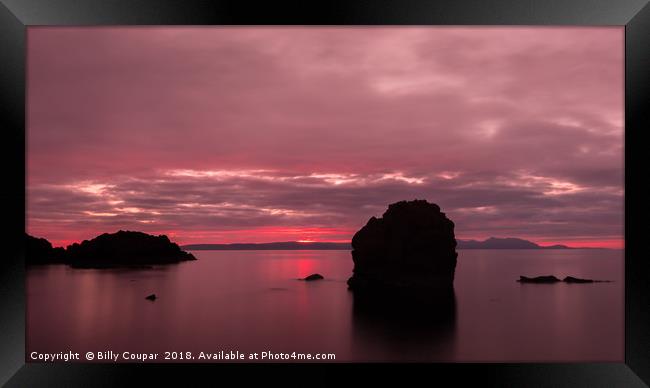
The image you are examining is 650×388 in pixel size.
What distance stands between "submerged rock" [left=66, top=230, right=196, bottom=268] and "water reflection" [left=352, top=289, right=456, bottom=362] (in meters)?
30.9

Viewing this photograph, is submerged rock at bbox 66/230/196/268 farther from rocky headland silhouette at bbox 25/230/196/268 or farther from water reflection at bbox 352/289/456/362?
water reflection at bbox 352/289/456/362

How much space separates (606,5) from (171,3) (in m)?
4.74

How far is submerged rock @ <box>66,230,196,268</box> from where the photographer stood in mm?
48156

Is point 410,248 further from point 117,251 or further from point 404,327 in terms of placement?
point 117,251

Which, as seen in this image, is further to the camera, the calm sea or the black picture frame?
the calm sea

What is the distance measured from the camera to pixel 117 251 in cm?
4934

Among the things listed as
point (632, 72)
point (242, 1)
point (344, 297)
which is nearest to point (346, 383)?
point (242, 1)

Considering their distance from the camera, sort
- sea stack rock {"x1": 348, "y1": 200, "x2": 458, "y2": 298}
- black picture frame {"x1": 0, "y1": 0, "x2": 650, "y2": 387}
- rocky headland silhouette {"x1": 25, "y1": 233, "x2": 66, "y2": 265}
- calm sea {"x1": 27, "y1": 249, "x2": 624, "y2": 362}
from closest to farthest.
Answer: black picture frame {"x1": 0, "y1": 0, "x2": 650, "y2": 387}
calm sea {"x1": 27, "y1": 249, "x2": 624, "y2": 362}
sea stack rock {"x1": 348, "y1": 200, "x2": 458, "y2": 298}
rocky headland silhouette {"x1": 25, "y1": 233, "x2": 66, "y2": 265}

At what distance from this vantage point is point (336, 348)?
53.7ft

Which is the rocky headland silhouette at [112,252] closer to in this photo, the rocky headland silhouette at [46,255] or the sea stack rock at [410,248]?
the rocky headland silhouette at [46,255]

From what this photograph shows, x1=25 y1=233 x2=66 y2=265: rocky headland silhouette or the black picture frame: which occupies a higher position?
the black picture frame

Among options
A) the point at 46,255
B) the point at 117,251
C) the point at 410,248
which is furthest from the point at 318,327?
the point at 46,255

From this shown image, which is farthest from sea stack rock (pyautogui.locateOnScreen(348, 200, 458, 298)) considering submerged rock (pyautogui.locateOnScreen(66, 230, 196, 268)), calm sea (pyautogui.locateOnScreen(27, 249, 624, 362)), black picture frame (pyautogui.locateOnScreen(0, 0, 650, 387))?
submerged rock (pyautogui.locateOnScreen(66, 230, 196, 268))

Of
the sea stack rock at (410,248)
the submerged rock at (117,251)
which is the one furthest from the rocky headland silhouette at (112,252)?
the sea stack rock at (410,248)
